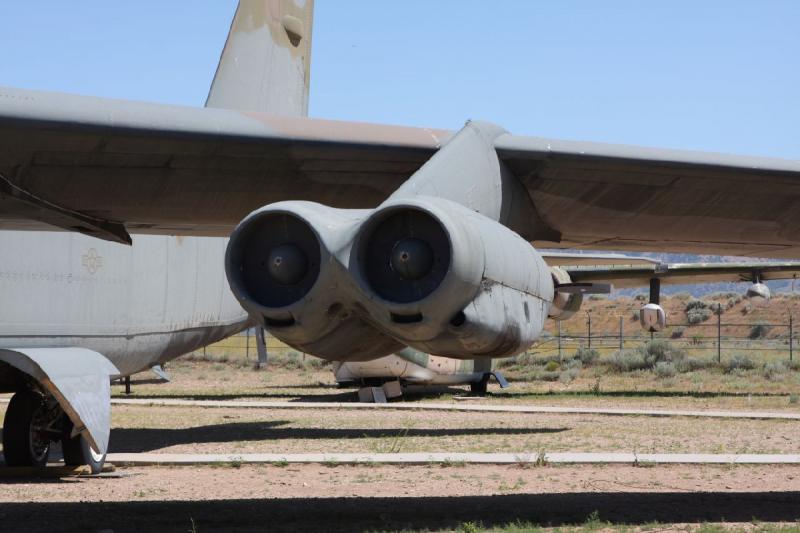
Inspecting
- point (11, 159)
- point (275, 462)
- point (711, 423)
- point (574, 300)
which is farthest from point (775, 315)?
point (11, 159)

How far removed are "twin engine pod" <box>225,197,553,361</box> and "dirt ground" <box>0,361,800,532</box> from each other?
8.82ft

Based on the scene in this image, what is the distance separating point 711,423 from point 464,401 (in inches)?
306

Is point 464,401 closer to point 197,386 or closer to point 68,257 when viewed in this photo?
point 197,386

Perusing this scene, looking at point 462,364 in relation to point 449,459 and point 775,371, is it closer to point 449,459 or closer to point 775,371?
point 775,371

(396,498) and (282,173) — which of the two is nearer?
(282,173)

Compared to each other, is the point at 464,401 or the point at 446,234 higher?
the point at 446,234

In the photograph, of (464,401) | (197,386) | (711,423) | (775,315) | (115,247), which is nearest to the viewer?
(115,247)

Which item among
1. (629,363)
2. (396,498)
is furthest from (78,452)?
(629,363)

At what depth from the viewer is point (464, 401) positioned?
25.4 metres

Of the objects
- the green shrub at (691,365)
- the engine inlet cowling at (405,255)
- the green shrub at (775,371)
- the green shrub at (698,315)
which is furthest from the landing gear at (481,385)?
the green shrub at (698,315)

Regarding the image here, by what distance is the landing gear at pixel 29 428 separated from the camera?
12.3 metres

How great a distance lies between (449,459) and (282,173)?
6.54 meters

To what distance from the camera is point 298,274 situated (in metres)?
5.60

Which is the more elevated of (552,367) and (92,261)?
(92,261)
